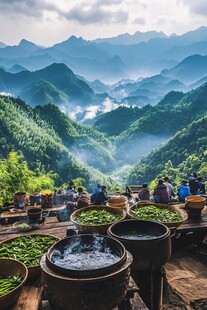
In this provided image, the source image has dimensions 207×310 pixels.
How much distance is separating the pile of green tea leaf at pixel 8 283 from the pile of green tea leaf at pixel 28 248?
0.35 meters

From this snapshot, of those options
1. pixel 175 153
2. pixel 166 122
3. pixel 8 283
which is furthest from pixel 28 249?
pixel 166 122

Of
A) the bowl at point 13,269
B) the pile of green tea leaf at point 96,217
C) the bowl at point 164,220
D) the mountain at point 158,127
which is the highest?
the mountain at point 158,127

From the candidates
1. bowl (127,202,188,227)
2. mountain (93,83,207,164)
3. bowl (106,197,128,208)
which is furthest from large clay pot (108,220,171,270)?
mountain (93,83,207,164)

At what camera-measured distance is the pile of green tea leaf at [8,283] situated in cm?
357

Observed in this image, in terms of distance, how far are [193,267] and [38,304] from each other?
156 inches

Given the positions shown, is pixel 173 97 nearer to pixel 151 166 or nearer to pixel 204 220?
pixel 151 166

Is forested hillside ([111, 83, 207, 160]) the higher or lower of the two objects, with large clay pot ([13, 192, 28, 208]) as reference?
higher

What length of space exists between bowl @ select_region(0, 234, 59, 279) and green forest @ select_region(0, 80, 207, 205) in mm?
8256

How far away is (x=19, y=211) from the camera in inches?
375

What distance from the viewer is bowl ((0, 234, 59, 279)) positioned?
13.4 ft

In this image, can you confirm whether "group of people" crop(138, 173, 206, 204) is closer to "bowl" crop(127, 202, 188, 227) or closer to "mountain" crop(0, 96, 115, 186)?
"bowl" crop(127, 202, 188, 227)

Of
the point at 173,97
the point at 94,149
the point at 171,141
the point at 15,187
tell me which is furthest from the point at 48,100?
the point at 15,187

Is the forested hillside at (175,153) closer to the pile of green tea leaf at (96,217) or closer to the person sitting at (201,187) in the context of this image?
the person sitting at (201,187)

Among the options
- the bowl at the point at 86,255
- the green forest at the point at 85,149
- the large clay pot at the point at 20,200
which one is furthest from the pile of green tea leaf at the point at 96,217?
the green forest at the point at 85,149
